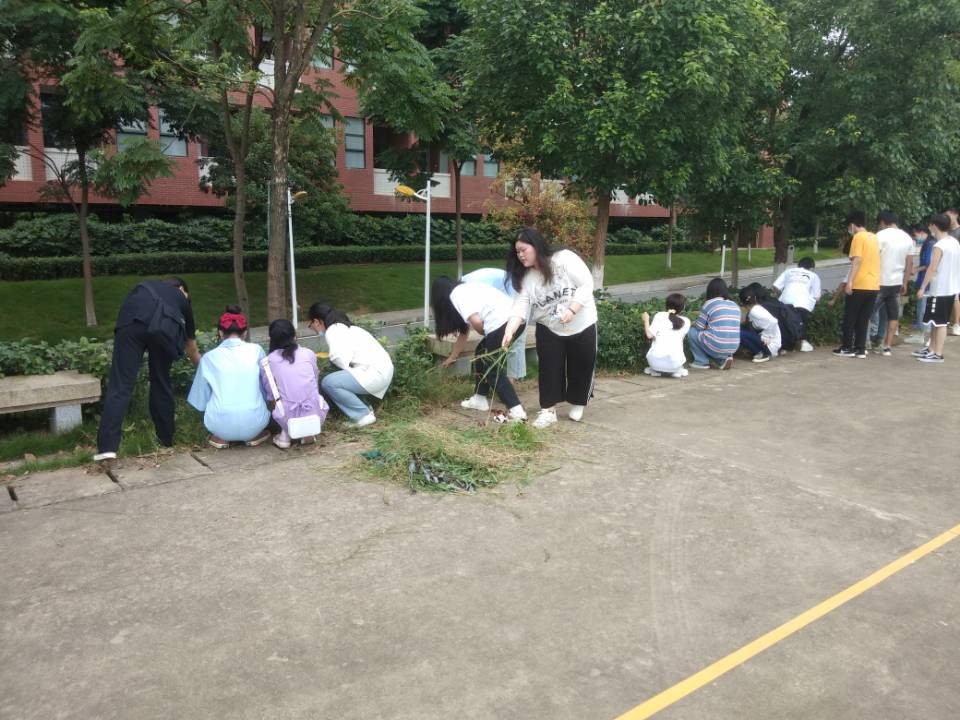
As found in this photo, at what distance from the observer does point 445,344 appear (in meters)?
7.51

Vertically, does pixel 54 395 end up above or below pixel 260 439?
above

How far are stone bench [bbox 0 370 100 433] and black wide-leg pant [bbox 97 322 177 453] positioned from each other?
0.40 m

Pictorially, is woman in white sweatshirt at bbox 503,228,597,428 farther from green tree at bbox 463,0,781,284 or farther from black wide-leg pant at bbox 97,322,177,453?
green tree at bbox 463,0,781,284

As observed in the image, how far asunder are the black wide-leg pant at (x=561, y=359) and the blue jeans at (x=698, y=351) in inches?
124

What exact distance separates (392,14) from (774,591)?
24.6ft

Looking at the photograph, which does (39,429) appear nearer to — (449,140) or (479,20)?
(479,20)

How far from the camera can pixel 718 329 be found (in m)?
9.12

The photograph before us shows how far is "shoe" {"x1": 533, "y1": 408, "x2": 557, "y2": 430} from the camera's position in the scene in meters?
6.48

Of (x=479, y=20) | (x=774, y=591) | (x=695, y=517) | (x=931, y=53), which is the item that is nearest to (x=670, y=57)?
(x=479, y=20)

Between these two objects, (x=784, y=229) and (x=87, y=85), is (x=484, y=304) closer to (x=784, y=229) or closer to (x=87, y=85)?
(x=87, y=85)

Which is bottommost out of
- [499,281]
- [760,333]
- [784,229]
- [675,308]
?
[760,333]

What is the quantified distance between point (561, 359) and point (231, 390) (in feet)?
8.35

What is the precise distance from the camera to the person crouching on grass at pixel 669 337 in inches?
340

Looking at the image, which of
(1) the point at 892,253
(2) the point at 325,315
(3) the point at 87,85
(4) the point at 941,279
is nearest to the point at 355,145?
(3) the point at 87,85
